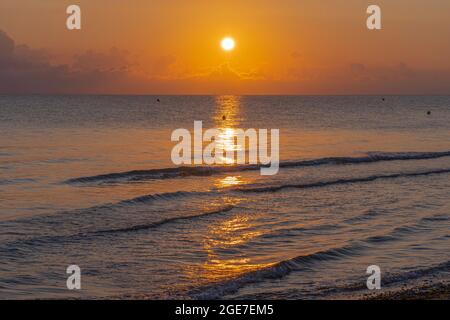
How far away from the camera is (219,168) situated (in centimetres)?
4141

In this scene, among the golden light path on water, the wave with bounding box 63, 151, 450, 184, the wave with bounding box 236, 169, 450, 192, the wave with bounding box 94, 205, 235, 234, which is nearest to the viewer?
the golden light path on water

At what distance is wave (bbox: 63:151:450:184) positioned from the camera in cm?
3609

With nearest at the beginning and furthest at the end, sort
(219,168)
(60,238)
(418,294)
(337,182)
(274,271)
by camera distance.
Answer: (418,294) → (274,271) → (60,238) → (337,182) → (219,168)

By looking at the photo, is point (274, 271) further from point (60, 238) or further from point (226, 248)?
point (60, 238)

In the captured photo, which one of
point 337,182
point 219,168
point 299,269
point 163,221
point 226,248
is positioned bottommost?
point 299,269

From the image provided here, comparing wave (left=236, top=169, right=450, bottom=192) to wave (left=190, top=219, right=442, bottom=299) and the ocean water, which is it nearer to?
the ocean water

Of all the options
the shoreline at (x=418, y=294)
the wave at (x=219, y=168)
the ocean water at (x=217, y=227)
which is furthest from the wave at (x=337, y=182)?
the shoreline at (x=418, y=294)

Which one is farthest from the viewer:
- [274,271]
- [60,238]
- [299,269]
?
[60,238]

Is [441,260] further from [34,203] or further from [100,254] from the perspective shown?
[34,203]

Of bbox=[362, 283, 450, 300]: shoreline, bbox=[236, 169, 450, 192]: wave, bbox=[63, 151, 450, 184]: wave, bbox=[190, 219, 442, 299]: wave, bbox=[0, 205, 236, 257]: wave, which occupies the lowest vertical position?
bbox=[362, 283, 450, 300]: shoreline

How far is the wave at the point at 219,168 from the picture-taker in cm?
3609

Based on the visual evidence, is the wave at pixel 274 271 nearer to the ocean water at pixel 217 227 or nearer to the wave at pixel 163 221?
the ocean water at pixel 217 227

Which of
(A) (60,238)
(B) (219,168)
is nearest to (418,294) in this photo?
(A) (60,238)

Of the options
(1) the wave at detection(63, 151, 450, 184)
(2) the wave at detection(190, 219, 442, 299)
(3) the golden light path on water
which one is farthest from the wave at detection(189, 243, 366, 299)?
(1) the wave at detection(63, 151, 450, 184)
